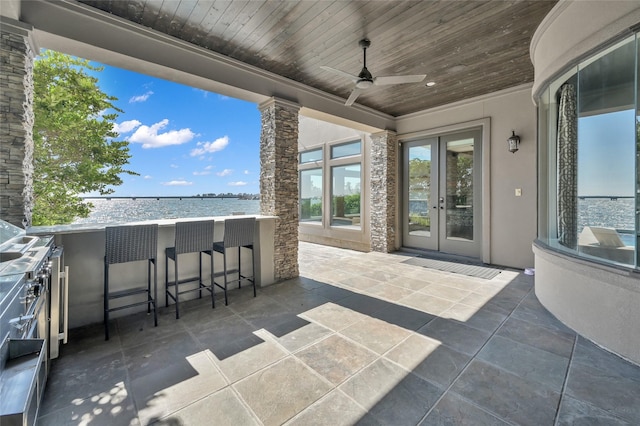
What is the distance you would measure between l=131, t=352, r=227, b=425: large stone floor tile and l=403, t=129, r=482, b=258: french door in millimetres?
5488

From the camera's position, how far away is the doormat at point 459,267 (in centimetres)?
489

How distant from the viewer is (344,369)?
2250 millimetres

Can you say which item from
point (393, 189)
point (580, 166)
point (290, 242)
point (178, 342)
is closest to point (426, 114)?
point (393, 189)

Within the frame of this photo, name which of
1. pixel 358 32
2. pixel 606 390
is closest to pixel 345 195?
pixel 358 32

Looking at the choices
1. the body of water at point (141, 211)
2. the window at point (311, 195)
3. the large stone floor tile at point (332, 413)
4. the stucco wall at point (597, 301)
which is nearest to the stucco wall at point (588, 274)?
the stucco wall at point (597, 301)

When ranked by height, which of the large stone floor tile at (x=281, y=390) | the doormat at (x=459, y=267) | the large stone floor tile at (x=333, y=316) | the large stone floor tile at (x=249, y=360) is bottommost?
the large stone floor tile at (x=281, y=390)

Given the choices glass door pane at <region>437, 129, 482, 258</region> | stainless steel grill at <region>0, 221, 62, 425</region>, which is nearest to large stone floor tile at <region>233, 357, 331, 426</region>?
stainless steel grill at <region>0, 221, 62, 425</region>

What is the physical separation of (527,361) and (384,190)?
4855mm

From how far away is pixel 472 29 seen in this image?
3395 mm

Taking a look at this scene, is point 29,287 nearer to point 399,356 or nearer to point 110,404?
point 110,404

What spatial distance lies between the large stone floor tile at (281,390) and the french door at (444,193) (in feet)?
16.4

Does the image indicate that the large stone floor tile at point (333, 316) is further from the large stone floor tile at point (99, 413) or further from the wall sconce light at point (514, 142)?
the wall sconce light at point (514, 142)

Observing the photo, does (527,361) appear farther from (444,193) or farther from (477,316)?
(444,193)

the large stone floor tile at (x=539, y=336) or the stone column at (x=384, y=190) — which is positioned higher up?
the stone column at (x=384, y=190)
